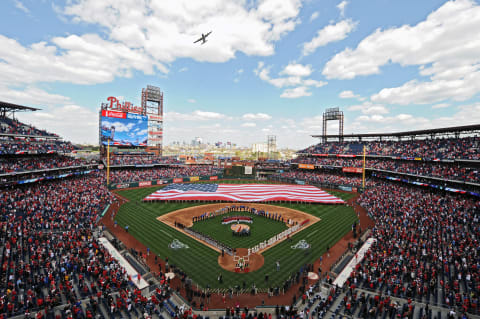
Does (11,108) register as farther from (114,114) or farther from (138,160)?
(138,160)

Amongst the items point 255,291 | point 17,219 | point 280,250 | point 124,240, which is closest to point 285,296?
point 255,291

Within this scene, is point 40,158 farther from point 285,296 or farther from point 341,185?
point 341,185

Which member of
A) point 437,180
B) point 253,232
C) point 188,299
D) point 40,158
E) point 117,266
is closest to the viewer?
point 188,299

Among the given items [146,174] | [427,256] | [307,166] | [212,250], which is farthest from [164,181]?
[427,256]

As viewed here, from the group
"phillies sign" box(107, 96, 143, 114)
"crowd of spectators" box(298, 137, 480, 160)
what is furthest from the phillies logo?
"crowd of spectators" box(298, 137, 480, 160)

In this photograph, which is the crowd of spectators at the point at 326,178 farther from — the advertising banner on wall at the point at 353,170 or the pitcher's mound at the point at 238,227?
the pitcher's mound at the point at 238,227

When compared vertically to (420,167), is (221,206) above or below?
below
